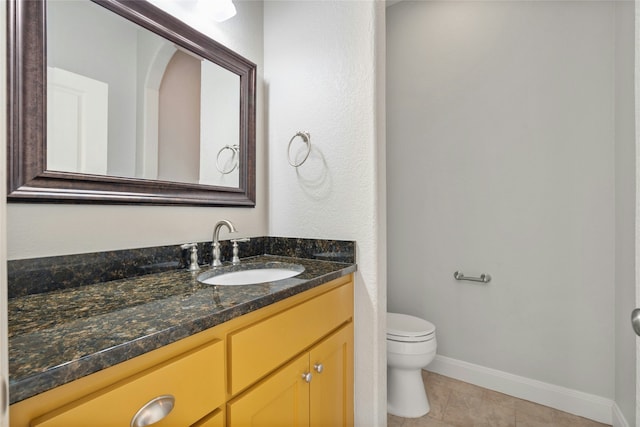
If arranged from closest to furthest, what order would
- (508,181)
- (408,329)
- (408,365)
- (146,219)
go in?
(146,219), (408,365), (408,329), (508,181)

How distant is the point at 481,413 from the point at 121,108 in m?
2.28

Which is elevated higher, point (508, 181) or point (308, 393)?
point (508, 181)

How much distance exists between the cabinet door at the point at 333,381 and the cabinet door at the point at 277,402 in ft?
0.19

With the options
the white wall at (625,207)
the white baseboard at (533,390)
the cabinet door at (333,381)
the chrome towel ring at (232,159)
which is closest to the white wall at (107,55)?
the chrome towel ring at (232,159)

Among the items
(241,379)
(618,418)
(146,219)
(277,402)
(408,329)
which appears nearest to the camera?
(241,379)

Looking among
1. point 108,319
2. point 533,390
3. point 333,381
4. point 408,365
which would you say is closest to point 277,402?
point 333,381

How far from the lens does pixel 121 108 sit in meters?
1.12

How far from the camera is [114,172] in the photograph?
42.9 inches

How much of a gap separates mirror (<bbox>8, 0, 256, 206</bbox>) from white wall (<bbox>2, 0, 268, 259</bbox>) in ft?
0.15

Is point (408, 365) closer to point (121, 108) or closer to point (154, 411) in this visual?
point (154, 411)

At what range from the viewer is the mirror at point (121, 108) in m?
0.89

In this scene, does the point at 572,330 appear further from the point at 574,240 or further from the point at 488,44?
the point at 488,44

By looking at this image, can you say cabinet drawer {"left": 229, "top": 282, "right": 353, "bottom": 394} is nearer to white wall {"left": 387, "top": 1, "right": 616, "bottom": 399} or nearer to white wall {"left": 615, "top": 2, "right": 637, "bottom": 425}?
white wall {"left": 387, "top": 1, "right": 616, "bottom": 399}

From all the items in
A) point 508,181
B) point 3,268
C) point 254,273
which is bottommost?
point 254,273
